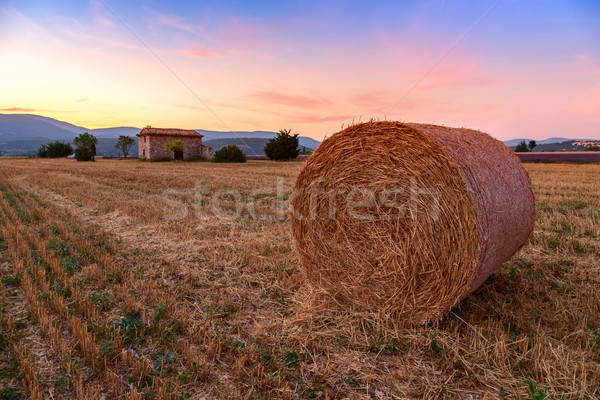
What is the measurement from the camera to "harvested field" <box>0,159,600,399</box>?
108 inches

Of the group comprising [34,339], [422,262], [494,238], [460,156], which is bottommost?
[34,339]

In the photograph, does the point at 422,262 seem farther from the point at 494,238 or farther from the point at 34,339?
the point at 34,339

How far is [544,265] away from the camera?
5.02 m

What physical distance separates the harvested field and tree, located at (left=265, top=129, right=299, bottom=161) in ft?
125

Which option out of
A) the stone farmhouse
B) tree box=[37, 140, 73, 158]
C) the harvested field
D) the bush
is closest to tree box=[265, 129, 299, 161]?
the bush

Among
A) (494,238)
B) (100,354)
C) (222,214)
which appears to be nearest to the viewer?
(100,354)

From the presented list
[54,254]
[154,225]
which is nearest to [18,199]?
[154,225]

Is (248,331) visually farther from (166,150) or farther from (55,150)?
(55,150)

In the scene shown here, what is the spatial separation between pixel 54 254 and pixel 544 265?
7.07m

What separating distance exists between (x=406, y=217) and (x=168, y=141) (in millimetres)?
48058

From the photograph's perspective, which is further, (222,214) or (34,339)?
(222,214)

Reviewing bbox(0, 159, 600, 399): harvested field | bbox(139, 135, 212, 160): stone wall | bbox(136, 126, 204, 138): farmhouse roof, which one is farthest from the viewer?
bbox(136, 126, 204, 138): farmhouse roof

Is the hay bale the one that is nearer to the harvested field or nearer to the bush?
the harvested field

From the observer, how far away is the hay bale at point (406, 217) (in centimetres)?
343
